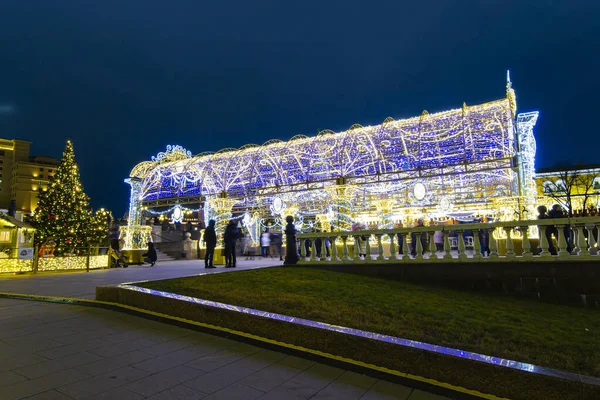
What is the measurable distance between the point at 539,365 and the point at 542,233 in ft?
16.3

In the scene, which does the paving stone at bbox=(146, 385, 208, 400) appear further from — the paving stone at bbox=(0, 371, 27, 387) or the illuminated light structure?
the illuminated light structure

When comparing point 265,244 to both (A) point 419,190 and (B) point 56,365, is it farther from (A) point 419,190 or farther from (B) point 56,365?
(B) point 56,365

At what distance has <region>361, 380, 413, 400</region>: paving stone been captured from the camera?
2.97 m

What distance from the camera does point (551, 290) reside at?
23.0 feet

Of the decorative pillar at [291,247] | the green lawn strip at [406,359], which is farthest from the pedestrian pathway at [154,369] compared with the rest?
the decorative pillar at [291,247]

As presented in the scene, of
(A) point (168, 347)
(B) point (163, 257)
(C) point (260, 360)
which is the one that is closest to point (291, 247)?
(A) point (168, 347)

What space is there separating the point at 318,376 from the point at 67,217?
18882mm

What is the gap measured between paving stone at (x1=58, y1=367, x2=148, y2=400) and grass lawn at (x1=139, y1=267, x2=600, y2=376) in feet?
6.28

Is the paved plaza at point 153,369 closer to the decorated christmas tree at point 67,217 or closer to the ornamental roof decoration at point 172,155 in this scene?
the decorated christmas tree at point 67,217

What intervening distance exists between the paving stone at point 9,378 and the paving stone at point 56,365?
47 millimetres

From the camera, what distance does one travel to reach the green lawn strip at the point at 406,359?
2.78 m

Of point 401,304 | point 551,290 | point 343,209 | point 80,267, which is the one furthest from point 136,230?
point 551,290

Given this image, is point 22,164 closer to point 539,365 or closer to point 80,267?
point 80,267

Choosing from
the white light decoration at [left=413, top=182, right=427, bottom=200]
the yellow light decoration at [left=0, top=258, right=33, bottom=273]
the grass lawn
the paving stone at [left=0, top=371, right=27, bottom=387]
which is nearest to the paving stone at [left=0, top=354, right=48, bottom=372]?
the paving stone at [left=0, top=371, right=27, bottom=387]
